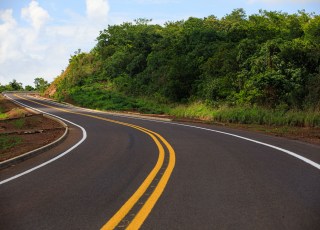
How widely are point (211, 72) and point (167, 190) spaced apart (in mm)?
29274

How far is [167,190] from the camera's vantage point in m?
6.29

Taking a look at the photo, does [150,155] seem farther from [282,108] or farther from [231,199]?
[282,108]

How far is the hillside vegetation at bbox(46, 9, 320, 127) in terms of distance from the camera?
24.4 meters

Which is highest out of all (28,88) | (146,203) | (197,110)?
(197,110)

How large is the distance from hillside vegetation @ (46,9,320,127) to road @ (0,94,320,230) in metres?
11.6

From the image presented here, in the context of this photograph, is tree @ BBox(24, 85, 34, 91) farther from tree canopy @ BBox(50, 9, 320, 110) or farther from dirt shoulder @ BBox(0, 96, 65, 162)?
dirt shoulder @ BBox(0, 96, 65, 162)

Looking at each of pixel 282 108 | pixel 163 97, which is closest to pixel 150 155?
pixel 282 108

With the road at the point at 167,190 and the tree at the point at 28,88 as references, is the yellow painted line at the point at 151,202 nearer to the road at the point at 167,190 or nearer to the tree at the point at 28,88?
the road at the point at 167,190

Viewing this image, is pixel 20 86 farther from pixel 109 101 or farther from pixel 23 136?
pixel 23 136

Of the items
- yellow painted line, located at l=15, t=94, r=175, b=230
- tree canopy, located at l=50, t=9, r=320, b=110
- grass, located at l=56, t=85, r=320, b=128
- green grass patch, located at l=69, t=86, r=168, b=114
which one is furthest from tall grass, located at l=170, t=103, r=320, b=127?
yellow painted line, located at l=15, t=94, r=175, b=230

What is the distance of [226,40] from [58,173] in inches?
1332

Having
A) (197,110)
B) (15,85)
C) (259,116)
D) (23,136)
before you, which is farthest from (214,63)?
(15,85)

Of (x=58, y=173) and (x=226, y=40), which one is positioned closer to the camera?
(x=58, y=173)

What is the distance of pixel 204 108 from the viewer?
30188 mm
